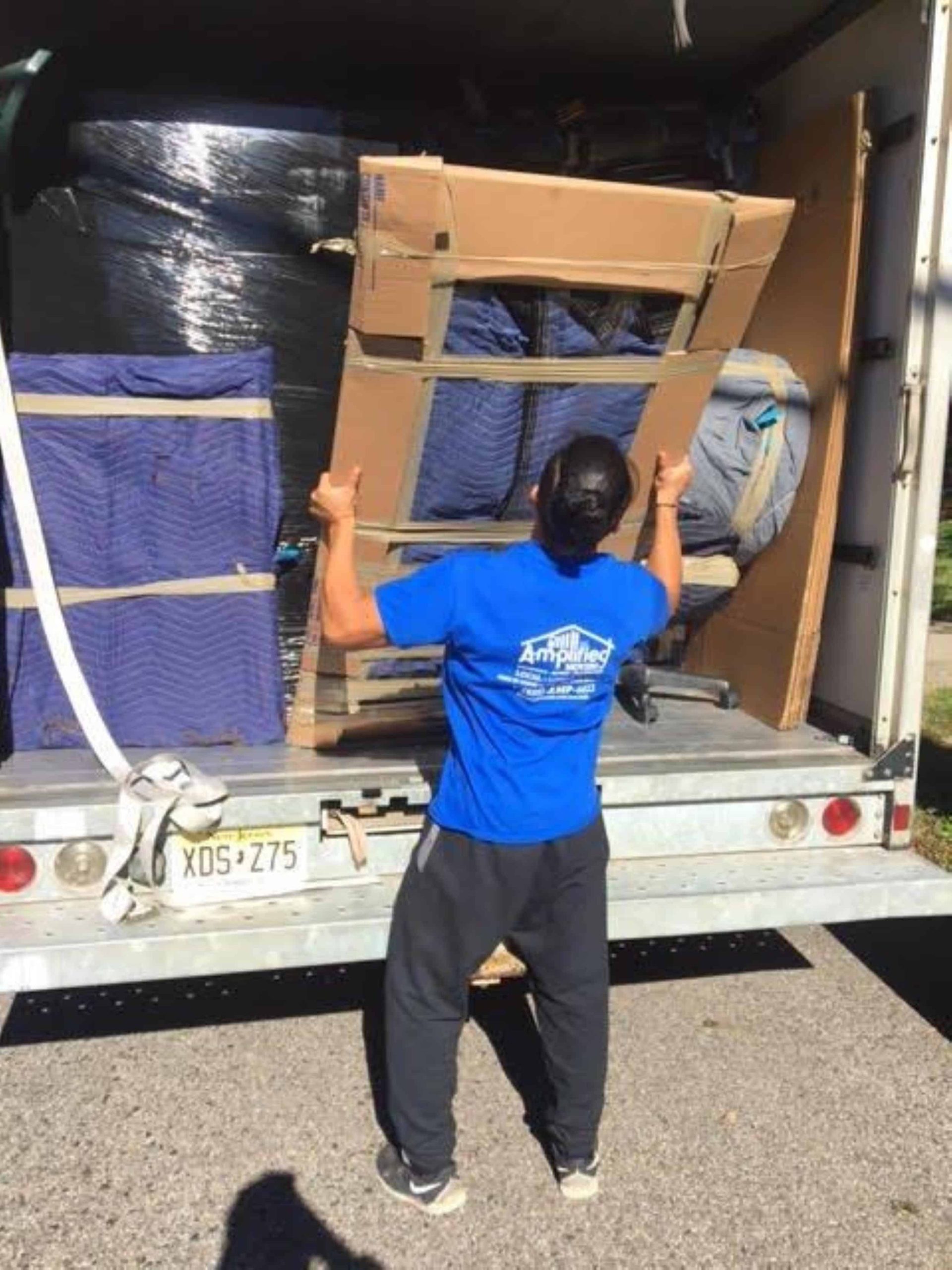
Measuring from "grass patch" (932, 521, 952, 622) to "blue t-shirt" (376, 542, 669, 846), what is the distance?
728cm

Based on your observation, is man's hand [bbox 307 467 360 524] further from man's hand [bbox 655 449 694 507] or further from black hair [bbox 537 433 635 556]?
man's hand [bbox 655 449 694 507]

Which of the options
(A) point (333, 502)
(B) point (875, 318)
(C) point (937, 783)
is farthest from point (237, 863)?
(C) point (937, 783)

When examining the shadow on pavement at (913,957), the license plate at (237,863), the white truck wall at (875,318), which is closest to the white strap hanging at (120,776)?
the license plate at (237,863)

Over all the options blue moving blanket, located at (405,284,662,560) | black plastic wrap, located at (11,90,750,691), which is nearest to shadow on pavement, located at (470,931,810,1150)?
black plastic wrap, located at (11,90,750,691)

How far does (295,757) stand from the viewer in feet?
10.0

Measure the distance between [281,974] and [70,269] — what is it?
2.07 m

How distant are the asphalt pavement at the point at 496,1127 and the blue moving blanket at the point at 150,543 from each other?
85 cm

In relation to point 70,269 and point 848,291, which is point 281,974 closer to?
point 70,269

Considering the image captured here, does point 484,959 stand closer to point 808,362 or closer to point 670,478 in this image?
point 670,478

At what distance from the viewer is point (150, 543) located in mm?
3020

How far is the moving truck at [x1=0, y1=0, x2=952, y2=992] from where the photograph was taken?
8.68 feet

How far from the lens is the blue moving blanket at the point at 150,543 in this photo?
2967 millimetres

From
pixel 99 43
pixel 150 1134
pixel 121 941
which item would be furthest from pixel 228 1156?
pixel 99 43

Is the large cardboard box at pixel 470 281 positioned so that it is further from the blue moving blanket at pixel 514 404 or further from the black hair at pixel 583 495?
the black hair at pixel 583 495
